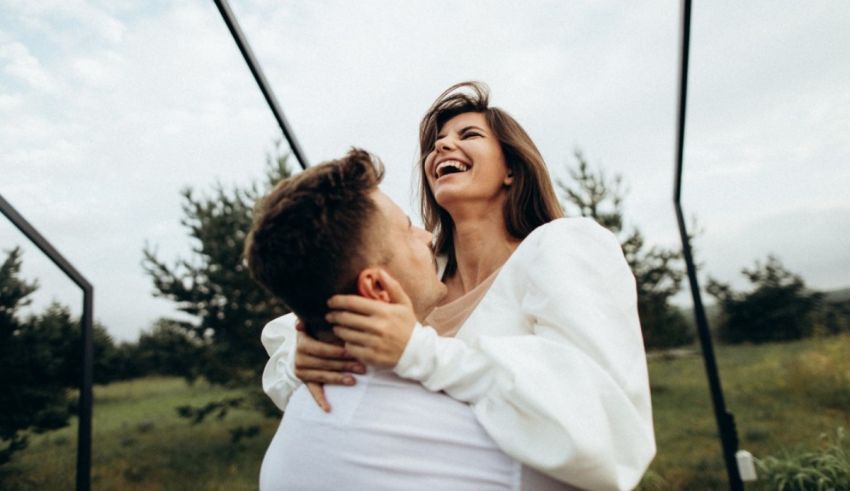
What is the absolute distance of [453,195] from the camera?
170 cm

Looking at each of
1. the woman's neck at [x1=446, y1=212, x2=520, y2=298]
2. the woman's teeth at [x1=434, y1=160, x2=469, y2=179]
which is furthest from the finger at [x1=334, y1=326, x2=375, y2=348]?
the woman's teeth at [x1=434, y1=160, x2=469, y2=179]

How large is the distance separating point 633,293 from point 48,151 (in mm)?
4665

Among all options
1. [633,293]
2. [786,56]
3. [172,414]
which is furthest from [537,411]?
Result: [172,414]

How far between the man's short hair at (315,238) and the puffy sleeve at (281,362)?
271 mm

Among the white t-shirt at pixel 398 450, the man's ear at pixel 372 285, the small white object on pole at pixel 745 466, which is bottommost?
the small white object on pole at pixel 745 466

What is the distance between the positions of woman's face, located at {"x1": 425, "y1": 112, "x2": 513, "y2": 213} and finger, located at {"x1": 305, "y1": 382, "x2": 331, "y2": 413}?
83 centimetres

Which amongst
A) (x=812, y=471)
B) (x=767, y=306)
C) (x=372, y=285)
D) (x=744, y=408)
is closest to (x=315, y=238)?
(x=372, y=285)

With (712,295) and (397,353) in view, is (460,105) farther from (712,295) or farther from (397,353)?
(712,295)

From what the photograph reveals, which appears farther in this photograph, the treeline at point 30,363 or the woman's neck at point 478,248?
the treeline at point 30,363

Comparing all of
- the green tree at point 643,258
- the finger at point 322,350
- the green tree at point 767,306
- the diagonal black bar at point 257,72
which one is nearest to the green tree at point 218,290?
the green tree at point 643,258

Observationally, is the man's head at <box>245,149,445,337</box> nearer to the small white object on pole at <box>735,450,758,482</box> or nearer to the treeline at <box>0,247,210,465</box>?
the small white object on pole at <box>735,450,758,482</box>

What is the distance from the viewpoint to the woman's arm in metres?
0.82

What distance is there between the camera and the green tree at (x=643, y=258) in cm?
802

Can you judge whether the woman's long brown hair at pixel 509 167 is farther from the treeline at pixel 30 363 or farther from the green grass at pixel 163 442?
the green grass at pixel 163 442
